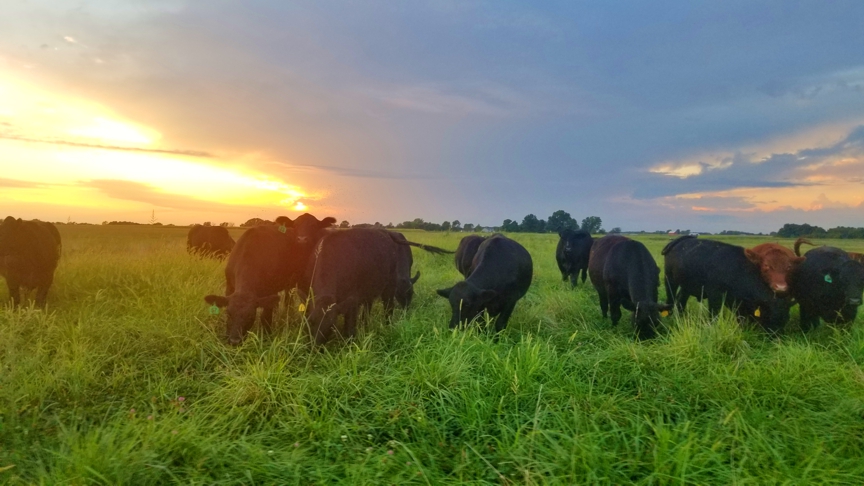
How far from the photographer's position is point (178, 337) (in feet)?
18.9

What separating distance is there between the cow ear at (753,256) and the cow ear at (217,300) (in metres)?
7.44

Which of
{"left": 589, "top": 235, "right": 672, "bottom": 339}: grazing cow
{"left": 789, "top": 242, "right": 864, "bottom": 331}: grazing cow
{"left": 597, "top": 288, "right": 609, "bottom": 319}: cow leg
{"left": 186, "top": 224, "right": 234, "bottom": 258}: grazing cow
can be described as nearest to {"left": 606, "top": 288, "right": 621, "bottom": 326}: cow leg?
{"left": 589, "top": 235, "right": 672, "bottom": 339}: grazing cow

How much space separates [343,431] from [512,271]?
402 cm

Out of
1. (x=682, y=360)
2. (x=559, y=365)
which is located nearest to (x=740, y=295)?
(x=682, y=360)

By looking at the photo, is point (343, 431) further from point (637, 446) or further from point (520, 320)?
point (520, 320)

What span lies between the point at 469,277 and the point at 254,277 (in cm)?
286

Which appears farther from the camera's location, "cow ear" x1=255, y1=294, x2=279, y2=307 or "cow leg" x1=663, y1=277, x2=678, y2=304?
"cow leg" x1=663, y1=277, x2=678, y2=304

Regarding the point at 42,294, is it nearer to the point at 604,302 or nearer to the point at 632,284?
the point at 632,284

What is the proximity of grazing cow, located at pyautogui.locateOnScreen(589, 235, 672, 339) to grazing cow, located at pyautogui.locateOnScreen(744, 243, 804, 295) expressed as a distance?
141 centimetres

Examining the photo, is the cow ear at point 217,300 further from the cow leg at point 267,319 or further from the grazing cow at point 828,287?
the grazing cow at point 828,287

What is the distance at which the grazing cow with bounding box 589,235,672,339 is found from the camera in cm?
621

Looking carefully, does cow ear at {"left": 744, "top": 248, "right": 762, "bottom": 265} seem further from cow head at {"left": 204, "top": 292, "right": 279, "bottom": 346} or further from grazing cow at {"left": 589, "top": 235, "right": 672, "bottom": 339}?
cow head at {"left": 204, "top": 292, "right": 279, "bottom": 346}

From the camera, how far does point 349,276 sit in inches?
248

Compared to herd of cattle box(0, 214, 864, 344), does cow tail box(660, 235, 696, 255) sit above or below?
above
